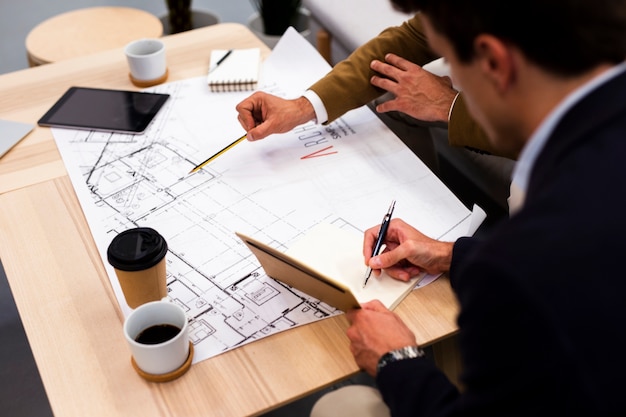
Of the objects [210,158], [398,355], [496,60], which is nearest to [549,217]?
[496,60]

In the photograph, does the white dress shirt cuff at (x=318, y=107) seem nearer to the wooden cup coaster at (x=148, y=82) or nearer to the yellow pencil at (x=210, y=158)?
the yellow pencil at (x=210, y=158)

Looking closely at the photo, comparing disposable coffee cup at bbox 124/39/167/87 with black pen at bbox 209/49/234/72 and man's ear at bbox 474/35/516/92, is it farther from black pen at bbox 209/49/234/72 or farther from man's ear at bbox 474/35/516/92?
man's ear at bbox 474/35/516/92

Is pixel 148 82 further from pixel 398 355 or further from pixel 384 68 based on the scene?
pixel 398 355

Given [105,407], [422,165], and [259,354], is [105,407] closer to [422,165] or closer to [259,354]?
[259,354]

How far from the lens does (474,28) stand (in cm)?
66

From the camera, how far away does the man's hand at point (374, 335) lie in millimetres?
897

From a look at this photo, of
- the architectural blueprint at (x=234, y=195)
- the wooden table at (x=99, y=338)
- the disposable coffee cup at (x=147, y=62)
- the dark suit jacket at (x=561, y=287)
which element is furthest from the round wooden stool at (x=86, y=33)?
the dark suit jacket at (x=561, y=287)

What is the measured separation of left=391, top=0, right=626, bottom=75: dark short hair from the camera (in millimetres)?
613

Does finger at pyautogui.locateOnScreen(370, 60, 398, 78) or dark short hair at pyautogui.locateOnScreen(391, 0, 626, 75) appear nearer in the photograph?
dark short hair at pyautogui.locateOnScreen(391, 0, 626, 75)

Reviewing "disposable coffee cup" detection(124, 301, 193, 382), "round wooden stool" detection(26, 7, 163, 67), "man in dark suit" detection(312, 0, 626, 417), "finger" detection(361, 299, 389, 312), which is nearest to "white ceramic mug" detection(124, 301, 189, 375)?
"disposable coffee cup" detection(124, 301, 193, 382)

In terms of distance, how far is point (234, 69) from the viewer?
1561mm

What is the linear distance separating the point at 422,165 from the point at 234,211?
391mm

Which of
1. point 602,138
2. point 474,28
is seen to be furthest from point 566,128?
point 474,28

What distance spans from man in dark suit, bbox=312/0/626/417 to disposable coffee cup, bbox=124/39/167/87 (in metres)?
0.91
